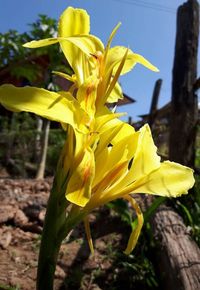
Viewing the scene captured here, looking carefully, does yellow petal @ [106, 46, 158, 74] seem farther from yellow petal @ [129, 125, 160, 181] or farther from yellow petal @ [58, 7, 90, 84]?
yellow petal @ [129, 125, 160, 181]

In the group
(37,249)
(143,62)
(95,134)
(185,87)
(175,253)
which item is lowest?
(37,249)

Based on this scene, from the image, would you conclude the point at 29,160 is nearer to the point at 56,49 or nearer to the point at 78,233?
the point at 56,49

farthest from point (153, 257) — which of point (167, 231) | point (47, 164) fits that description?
point (47, 164)

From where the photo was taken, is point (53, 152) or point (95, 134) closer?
point (95, 134)

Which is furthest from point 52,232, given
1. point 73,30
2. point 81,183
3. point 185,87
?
point 185,87

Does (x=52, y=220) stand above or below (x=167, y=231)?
above

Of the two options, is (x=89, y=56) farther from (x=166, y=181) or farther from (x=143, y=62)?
(x=166, y=181)
